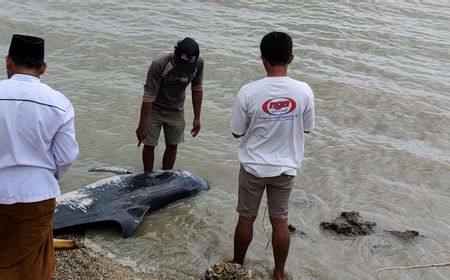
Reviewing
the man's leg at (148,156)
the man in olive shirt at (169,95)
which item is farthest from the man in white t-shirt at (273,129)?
the man's leg at (148,156)

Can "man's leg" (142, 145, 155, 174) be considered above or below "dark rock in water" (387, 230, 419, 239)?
above

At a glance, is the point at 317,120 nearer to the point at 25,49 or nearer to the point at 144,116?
the point at 144,116

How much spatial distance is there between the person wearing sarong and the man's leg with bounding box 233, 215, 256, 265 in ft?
5.18

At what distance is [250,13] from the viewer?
43.5 ft

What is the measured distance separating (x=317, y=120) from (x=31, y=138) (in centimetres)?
580

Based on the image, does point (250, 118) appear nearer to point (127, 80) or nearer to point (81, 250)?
point (81, 250)

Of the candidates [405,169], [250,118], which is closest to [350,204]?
[405,169]

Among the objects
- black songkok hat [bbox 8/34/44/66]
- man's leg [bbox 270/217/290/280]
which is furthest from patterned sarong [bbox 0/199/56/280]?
man's leg [bbox 270/217/290/280]

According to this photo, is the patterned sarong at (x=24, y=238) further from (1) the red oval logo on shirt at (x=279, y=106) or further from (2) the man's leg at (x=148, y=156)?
(2) the man's leg at (x=148, y=156)

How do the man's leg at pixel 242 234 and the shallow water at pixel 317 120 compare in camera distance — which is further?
the shallow water at pixel 317 120

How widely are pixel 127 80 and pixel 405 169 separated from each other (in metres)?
4.93

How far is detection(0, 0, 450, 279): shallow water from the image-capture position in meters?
5.10

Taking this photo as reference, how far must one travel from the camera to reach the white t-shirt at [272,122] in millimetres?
3852

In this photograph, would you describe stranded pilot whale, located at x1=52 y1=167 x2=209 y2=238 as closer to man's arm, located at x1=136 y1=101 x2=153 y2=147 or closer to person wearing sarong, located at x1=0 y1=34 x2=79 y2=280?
man's arm, located at x1=136 y1=101 x2=153 y2=147
